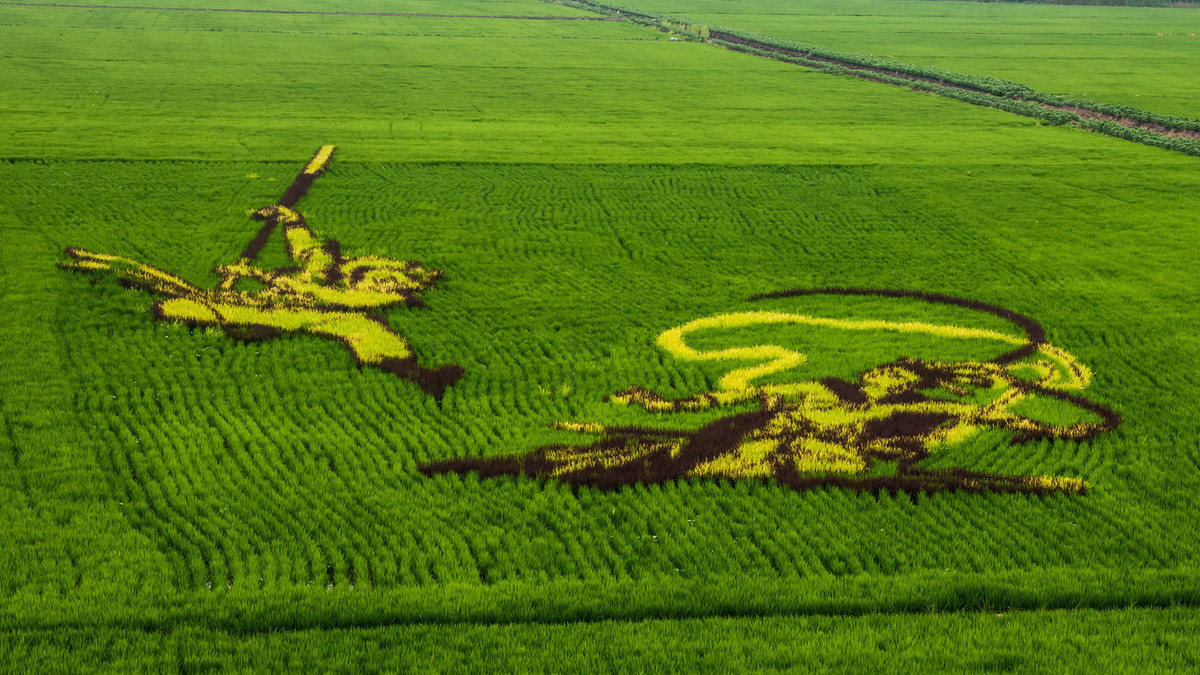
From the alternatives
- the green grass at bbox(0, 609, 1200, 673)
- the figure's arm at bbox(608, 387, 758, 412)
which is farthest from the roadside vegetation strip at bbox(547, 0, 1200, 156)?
the green grass at bbox(0, 609, 1200, 673)

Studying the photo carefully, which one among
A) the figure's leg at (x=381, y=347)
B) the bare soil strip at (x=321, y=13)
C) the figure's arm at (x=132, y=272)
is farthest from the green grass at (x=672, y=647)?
the bare soil strip at (x=321, y=13)

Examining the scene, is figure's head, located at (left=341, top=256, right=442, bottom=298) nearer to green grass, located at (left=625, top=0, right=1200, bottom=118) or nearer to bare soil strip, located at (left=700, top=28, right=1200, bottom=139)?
bare soil strip, located at (left=700, top=28, right=1200, bottom=139)

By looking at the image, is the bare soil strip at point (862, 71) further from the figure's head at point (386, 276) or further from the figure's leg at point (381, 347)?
the figure's leg at point (381, 347)

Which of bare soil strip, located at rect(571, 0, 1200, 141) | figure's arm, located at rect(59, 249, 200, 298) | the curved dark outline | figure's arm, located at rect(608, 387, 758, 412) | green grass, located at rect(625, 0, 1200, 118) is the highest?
green grass, located at rect(625, 0, 1200, 118)

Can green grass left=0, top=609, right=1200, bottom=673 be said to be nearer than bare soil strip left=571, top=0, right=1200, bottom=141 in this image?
Yes

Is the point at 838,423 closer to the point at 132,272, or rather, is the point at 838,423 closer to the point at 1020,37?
the point at 132,272

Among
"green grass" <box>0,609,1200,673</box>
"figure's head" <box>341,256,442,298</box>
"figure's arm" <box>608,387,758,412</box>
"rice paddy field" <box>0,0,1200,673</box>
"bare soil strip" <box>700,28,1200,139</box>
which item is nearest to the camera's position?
"green grass" <box>0,609,1200,673</box>
